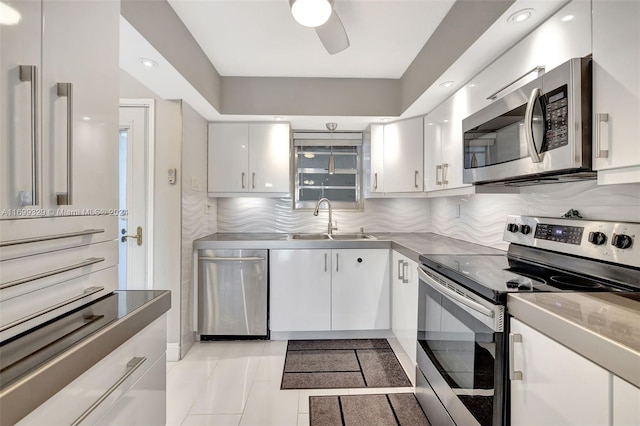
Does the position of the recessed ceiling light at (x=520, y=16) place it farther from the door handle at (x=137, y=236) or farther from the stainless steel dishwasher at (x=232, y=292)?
the door handle at (x=137, y=236)

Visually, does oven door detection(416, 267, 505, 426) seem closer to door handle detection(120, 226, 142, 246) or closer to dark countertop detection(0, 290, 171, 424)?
dark countertop detection(0, 290, 171, 424)

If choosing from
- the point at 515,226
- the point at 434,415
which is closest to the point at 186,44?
the point at 515,226

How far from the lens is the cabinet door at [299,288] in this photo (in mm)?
2668

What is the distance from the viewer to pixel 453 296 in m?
1.37

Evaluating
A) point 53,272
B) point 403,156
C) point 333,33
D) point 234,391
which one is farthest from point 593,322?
point 403,156

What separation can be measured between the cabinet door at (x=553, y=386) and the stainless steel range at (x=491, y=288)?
7 cm

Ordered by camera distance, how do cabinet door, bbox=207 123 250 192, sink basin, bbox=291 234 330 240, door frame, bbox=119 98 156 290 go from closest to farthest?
door frame, bbox=119 98 156 290 < cabinet door, bbox=207 123 250 192 < sink basin, bbox=291 234 330 240

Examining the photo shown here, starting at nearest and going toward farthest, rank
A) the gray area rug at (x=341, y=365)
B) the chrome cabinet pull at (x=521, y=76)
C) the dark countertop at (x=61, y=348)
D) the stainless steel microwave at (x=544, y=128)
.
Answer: the dark countertop at (x=61, y=348) < the stainless steel microwave at (x=544, y=128) < the chrome cabinet pull at (x=521, y=76) < the gray area rug at (x=341, y=365)

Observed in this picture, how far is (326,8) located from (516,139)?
1091 mm

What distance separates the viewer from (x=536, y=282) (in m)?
1.20

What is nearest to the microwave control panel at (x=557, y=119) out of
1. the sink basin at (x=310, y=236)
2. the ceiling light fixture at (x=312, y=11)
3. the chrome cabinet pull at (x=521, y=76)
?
the chrome cabinet pull at (x=521, y=76)

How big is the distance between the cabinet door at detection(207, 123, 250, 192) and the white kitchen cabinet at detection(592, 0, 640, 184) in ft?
8.38

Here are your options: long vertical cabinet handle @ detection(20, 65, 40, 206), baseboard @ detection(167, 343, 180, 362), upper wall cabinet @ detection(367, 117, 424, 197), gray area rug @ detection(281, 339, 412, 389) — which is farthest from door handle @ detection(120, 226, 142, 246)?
upper wall cabinet @ detection(367, 117, 424, 197)

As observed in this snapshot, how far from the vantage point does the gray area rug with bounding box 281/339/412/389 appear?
6.78 feet
